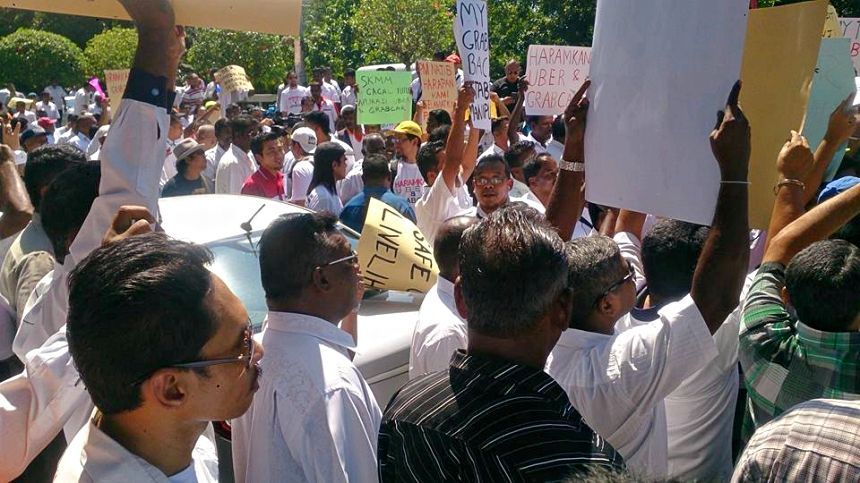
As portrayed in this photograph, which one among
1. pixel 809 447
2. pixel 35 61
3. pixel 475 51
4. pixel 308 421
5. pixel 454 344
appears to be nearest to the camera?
pixel 809 447

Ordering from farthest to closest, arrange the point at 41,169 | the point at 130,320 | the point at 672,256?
the point at 41,169 < the point at 672,256 < the point at 130,320

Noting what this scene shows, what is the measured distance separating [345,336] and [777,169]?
1.56 meters

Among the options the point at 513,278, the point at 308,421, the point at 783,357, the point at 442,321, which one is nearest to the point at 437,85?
the point at 442,321

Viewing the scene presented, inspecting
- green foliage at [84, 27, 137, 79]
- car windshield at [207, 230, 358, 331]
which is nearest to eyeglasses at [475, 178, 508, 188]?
car windshield at [207, 230, 358, 331]

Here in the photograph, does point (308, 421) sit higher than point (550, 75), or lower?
lower

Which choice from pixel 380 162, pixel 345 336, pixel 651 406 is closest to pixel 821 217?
pixel 651 406

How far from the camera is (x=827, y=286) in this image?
246cm

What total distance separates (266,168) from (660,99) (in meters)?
6.06

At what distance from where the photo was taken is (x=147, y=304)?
1.83m

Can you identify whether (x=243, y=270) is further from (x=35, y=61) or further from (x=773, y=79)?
(x=35, y=61)

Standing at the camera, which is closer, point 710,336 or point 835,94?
point 710,336

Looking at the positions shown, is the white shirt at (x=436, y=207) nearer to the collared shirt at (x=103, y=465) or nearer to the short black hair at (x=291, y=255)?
the short black hair at (x=291, y=255)

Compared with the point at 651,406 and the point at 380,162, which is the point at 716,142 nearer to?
the point at 651,406

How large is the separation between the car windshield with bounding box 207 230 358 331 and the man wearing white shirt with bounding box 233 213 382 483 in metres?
1.36
